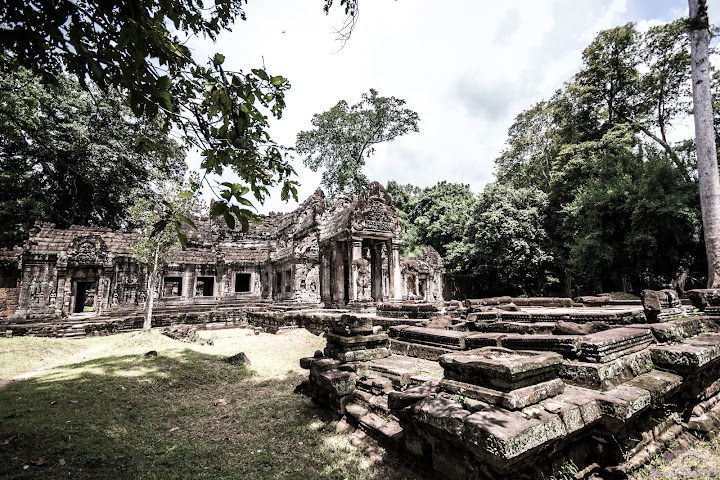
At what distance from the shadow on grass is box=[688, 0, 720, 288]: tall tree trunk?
522 inches

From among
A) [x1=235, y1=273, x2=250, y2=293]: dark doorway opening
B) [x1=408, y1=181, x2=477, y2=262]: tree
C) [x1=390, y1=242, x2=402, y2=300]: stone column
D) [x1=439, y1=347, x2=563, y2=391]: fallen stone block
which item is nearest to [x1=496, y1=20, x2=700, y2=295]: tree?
[x1=408, y1=181, x2=477, y2=262]: tree

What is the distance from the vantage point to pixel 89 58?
184 cm

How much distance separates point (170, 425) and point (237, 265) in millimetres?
17157

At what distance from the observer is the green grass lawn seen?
3.57 meters

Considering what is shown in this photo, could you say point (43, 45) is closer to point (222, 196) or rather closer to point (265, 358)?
point (222, 196)

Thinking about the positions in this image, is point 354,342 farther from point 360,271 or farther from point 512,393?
point 360,271

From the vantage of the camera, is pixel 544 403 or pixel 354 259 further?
pixel 354 259

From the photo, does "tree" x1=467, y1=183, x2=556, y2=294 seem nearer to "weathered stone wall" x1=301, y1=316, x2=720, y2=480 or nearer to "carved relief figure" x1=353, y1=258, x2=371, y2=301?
"carved relief figure" x1=353, y1=258, x2=371, y2=301

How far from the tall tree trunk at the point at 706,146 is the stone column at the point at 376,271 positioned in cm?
1100

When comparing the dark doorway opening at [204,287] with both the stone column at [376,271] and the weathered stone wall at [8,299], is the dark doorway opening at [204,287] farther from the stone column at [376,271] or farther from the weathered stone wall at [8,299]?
the stone column at [376,271]

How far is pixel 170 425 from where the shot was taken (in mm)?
4902

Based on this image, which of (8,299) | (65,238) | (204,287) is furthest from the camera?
(204,287)

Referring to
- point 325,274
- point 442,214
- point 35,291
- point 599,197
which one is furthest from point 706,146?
point 35,291

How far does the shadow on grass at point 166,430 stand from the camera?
140 inches
